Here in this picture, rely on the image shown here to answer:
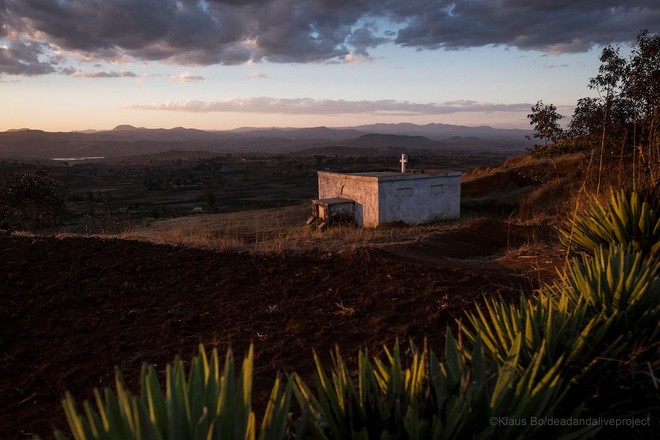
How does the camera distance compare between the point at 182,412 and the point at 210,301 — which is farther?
the point at 210,301

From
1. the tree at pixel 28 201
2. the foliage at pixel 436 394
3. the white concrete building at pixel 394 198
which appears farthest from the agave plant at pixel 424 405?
the tree at pixel 28 201

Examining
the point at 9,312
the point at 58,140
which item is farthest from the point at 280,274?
the point at 58,140

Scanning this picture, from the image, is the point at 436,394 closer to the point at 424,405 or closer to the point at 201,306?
the point at 424,405

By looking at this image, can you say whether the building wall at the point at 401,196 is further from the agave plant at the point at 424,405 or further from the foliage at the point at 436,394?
the agave plant at the point at 424,405

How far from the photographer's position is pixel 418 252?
8.74m

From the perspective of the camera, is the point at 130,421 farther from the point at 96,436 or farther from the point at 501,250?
the point at 501,250

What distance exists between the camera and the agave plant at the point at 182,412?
4.52ft

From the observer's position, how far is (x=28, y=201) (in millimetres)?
23938

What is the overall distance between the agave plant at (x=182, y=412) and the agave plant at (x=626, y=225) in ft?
12.6

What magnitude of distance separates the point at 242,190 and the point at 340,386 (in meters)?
57.1

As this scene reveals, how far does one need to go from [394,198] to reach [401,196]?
0.37m

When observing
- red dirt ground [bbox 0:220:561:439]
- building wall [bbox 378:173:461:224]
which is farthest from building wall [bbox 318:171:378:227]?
red dirt ground [bbox 0:220:561:439]

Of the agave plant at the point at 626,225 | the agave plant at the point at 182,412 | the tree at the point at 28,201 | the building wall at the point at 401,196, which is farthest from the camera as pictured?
the tree at the point at 28,201

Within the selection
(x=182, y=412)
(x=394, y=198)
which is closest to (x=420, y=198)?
(x=394, y=198)
